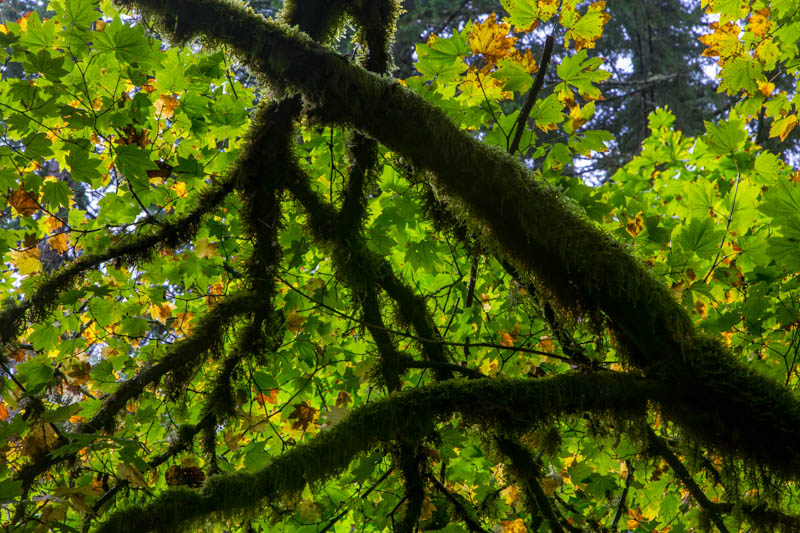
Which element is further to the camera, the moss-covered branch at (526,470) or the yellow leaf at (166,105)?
the yellow leaf at (166,105)

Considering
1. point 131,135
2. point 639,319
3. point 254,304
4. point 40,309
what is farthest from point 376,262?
point 131,135

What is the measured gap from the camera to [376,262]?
224 centimetres

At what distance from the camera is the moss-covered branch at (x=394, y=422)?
4.13 ft

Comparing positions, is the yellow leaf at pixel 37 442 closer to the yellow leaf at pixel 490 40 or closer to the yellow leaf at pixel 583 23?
the yellow leaf at pixel 490 40

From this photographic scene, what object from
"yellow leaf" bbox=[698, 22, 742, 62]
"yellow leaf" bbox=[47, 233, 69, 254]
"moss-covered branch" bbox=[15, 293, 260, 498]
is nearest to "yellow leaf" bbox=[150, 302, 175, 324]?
"yellow leaf" bbox=[47, 233, 69, 254]

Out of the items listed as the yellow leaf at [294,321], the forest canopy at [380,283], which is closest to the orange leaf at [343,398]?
the forest canopy at [380,283]

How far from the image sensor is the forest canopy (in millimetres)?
1502

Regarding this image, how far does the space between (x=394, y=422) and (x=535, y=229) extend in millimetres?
634

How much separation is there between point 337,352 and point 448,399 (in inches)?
63.8

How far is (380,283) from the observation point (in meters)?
2.29

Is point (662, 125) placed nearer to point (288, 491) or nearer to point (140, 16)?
point (140, 16)

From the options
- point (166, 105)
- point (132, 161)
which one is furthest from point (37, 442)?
point (166, 105)

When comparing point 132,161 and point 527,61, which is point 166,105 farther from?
point 527,61

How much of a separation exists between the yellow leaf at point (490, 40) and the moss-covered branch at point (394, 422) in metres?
1.41
